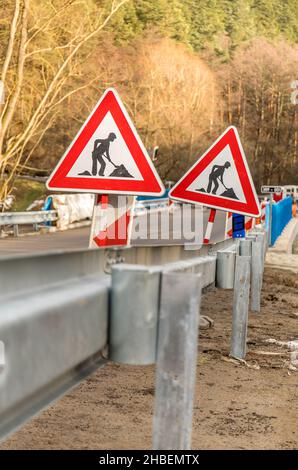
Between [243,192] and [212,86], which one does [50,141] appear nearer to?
[212,86]

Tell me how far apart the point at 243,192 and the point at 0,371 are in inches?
257

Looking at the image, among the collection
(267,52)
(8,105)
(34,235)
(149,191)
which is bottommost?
(34,235)

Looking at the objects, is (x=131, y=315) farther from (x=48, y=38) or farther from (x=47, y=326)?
(x=48, y=38)

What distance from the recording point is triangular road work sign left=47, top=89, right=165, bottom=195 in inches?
263

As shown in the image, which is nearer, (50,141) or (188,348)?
(188,348)

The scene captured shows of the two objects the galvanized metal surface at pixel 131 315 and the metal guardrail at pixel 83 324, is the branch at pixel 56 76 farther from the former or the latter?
the galvanized metal surface at pixel 131 315

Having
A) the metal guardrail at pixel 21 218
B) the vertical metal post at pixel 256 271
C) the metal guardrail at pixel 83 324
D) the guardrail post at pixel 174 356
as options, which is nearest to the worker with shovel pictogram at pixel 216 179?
the vertical metal post at pixel 256 271

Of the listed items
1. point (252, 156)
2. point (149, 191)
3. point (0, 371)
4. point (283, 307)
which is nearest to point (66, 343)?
point (0, 371)

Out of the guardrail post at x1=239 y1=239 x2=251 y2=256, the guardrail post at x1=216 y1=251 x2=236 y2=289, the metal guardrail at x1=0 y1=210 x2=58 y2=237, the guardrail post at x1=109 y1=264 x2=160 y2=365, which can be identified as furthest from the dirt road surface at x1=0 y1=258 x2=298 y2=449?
the metal guardrail at x1=0 y1=210 x2=58 y2=237

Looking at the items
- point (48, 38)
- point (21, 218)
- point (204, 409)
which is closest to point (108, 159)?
point (204, 409)

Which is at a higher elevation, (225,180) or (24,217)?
(225,180)

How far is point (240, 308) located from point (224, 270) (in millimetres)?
583

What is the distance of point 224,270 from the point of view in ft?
20.4

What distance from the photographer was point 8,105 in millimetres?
21234
